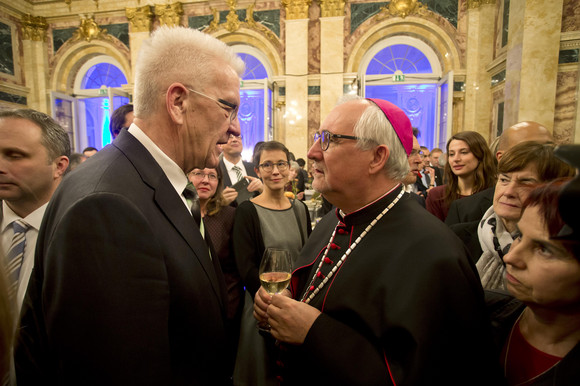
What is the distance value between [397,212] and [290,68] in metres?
9.86

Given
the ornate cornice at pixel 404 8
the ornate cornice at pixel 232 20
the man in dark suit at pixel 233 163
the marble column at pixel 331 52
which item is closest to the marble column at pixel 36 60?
the ornate cornice at pixel 232 20

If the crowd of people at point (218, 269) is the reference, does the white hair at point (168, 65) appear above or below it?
above

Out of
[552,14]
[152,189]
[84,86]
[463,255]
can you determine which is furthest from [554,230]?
[84,86]

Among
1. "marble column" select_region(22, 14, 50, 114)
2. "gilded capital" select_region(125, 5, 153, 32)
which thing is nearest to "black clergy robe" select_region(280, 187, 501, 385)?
"gilded capital" select_region(125, 5, 153, 32)

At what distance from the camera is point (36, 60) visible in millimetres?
12055

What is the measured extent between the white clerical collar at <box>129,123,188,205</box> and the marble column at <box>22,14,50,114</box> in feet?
45.4

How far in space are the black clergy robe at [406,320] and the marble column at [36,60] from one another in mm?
14447

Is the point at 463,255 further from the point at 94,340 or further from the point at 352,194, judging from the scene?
the point at 94,340

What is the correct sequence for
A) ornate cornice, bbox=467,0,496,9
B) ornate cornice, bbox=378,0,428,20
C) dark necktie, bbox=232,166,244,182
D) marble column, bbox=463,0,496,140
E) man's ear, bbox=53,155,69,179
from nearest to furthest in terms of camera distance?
1. man's ear, bbox=53,155,69,179
2. dark necktie, bbox=232,166,244,182
3. ornate cornice, bbox=467,0,496,9
4. marble column, bbox=463,0,496,140
5. ornate cornice, bbox=378,0,428,20

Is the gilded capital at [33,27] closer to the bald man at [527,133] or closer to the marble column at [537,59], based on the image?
the marble column at [537,59]

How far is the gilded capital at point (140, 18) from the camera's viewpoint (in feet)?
36.5

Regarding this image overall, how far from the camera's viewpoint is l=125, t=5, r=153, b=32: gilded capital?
11.1 m

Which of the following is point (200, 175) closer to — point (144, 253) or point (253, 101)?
point (144, 253)

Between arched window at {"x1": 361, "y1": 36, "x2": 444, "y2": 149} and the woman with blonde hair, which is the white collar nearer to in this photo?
the woman with blonde hair
